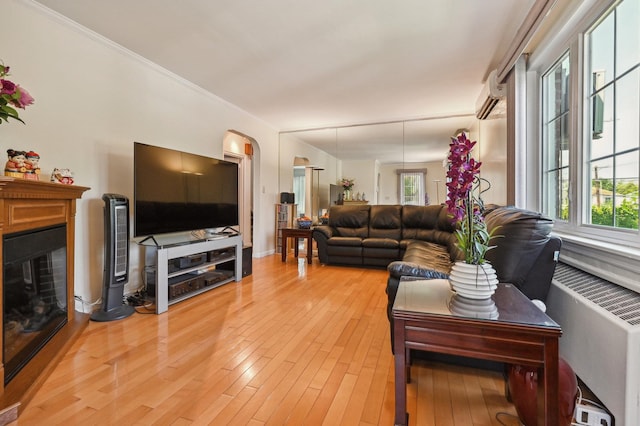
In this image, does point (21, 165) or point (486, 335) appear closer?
point (486, 335)

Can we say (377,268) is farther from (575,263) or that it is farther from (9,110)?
(9,110)

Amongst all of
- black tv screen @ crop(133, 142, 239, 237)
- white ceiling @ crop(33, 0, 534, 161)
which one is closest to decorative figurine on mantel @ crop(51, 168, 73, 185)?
black tv screen @ crop(133, 142, 239, 237)

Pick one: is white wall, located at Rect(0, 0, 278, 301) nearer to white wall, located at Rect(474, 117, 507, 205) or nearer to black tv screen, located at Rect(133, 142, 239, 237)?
black tv screen, located at Rect(133, 142, 239, 237)

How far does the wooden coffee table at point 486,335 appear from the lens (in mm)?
966

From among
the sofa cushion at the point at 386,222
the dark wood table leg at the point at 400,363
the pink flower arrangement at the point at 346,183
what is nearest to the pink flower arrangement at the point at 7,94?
the dark wood table leg at the point at 400,363

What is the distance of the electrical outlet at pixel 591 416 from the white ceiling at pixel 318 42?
250 cm

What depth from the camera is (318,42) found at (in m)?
2.61

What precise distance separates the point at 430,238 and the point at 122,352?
399 cm

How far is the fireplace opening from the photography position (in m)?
1.51

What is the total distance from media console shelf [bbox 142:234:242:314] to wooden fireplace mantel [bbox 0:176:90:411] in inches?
22.6

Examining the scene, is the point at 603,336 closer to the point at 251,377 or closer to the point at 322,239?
the point at 251,377

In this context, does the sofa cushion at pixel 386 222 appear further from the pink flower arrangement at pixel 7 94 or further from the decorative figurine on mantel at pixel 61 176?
the pink flower arrangement at pixel 7 94

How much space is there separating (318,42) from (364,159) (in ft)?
12.0

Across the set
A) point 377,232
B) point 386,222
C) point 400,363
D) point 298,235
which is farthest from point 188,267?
point 386,222
